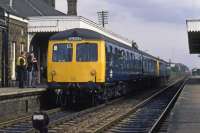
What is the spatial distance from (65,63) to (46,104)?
2.47m

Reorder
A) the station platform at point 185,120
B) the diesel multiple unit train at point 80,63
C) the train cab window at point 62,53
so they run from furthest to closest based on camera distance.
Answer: the train cab window at point 62,53
the diesel multiple unit train at point 80,63
the station platform at point 185,120

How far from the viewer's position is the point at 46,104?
72.3ft

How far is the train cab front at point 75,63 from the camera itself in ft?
66.1

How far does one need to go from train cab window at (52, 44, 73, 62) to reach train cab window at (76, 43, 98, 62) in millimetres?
315

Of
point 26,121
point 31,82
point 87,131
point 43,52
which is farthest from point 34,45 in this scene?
point 87,131

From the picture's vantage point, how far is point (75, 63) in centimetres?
2039

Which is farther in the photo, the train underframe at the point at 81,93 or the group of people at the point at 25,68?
the group of people at the point at 25,68

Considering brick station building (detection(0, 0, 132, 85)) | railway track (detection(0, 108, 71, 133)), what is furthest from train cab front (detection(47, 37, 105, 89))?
brick station building (detection(0, 0, 132, 85))

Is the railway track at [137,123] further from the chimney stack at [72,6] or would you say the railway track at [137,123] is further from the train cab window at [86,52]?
the chimney stack at [72,6]

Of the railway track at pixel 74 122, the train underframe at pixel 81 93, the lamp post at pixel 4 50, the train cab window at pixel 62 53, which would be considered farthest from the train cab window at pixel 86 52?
the lamp post at pixel 4 50

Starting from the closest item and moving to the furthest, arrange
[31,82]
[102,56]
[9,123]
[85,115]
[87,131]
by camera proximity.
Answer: [87,131] → [9,123] → [85,115] → [102,56] → [31,82]

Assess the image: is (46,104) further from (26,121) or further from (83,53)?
(26,121)

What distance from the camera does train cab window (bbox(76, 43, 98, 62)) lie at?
66.7 ft

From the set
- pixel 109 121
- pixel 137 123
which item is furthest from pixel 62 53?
pixel 137 123
